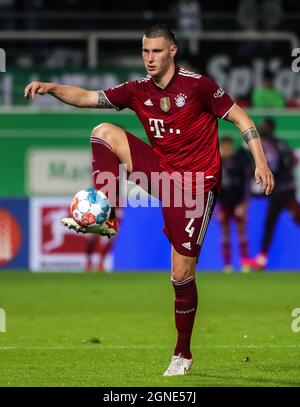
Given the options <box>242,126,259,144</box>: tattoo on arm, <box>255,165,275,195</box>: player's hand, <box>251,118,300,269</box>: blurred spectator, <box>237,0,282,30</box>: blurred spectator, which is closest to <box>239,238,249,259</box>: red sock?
<box>251,118,300,269</box>: blurred spectator

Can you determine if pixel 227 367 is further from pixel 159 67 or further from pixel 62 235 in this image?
pixel 62 235

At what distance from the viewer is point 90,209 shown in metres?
8.19

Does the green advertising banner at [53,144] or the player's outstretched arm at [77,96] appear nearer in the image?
the player's outstretched arm at [77,96]

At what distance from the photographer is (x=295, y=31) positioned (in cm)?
2202

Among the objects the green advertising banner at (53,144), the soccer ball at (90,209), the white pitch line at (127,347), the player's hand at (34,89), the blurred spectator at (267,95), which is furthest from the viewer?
the blurred spectator at (267,95)

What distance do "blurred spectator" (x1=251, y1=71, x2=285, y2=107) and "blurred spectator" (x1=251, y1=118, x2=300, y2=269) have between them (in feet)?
3.84

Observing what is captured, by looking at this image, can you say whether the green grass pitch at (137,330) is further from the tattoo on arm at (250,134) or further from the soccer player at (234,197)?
the tattoo on arm at (250,134)

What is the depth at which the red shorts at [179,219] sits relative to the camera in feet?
28.3

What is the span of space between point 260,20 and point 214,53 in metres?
1.27

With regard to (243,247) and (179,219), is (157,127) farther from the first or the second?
(243,247)

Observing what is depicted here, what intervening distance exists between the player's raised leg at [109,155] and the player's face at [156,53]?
22.2 inches

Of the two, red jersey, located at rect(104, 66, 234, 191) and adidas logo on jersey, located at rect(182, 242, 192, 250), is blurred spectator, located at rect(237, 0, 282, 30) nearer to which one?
red jersey, located at rect(104, 66, 234, 191)

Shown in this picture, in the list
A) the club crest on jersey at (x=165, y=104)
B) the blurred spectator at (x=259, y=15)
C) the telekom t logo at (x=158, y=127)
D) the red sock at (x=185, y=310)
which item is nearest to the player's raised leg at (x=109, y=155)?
the telekom t logo at (x=158, y=127)
